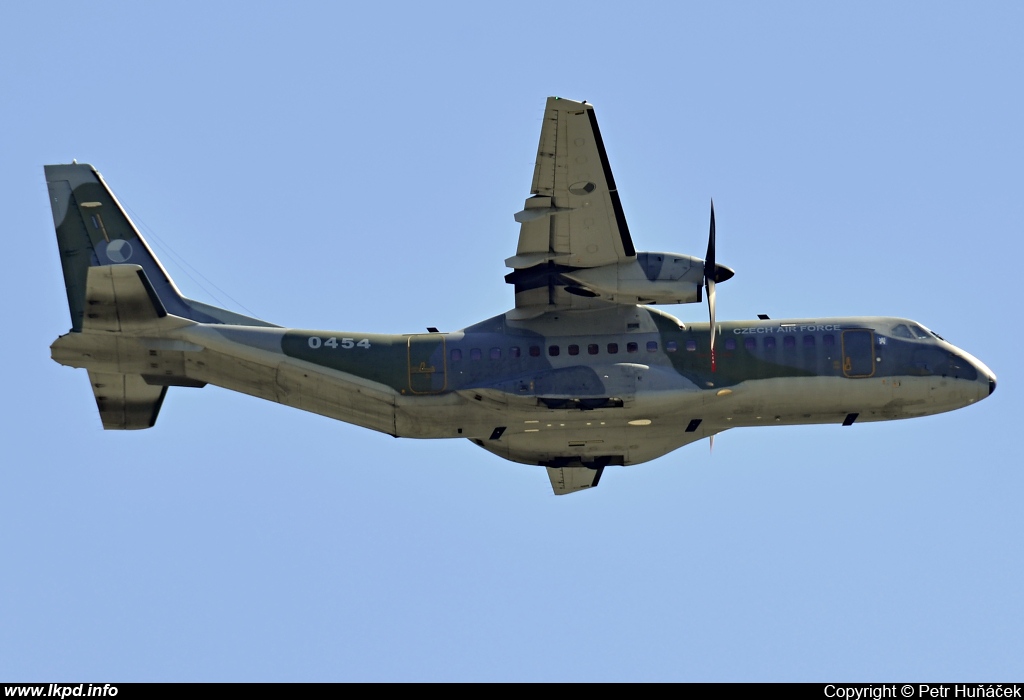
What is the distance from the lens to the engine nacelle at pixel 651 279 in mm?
33406

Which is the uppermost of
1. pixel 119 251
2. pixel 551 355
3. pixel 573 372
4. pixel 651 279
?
pixel 119 251

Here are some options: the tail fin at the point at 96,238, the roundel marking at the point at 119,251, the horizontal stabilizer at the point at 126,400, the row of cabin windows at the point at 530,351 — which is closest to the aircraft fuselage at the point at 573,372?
the row of cabin windows at the point at 530,351

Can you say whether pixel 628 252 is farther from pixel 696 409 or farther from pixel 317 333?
pixel 317 333

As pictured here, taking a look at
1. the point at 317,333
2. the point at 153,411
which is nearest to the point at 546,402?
the point at 317,333

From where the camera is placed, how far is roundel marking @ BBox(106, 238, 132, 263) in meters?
35.0

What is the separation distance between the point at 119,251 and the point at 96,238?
0.53 meters

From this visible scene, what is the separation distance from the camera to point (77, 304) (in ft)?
112

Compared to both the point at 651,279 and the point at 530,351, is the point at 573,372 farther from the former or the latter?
the point at 651,279

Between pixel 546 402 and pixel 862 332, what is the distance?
6.78 m

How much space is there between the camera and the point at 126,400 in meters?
35.1

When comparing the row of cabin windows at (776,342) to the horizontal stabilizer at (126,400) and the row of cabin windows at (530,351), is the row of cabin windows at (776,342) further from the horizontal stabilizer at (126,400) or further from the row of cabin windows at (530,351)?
the horizontal stabilizer at (126,400)

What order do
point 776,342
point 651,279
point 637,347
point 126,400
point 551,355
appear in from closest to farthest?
point 651,279 → point 551,355 → point 637,347 → point 776,342 → point 126,400

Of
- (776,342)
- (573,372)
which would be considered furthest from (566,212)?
(776,342)

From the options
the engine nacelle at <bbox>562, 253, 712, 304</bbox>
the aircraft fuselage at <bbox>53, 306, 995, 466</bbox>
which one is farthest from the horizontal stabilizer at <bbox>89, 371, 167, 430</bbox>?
the engine nacelle at <bbox>562, 253, 712, 304</bbox>
